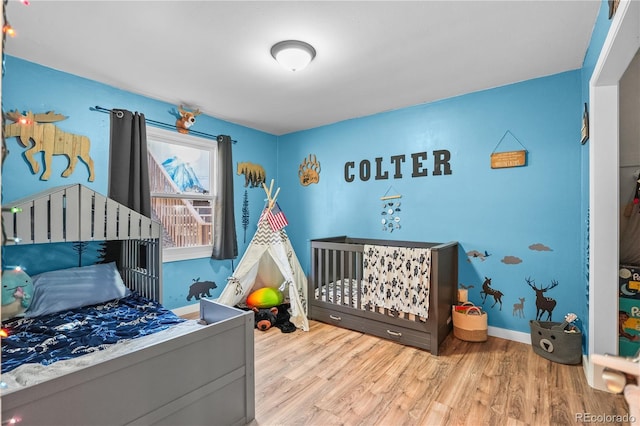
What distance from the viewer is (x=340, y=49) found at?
7.50 ft

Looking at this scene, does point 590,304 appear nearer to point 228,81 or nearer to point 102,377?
point 102,377

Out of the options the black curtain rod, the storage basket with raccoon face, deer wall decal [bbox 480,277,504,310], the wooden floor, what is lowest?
the wooden floor

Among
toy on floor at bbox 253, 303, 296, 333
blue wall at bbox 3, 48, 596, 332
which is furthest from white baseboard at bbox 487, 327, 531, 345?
toy on floor at bbox 253, 303, 296, 333

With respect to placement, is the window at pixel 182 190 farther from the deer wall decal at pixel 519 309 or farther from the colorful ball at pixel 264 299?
the deer wall decal at pixel 519 309

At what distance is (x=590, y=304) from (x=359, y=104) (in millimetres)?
2629

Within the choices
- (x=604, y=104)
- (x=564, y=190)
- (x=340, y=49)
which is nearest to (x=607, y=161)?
(x=604, y=104)

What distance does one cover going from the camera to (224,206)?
12.5 feet

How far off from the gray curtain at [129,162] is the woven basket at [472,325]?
315 cm

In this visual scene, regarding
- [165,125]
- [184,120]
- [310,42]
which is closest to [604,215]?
[310,42]

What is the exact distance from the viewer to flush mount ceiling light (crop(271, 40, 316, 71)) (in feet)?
7.19

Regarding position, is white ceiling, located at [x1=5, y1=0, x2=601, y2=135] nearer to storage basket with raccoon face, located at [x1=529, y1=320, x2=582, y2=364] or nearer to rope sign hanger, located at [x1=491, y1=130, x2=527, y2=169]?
rope sign hanger, located at [x1=491, y1=130, x2=527, y2=169]

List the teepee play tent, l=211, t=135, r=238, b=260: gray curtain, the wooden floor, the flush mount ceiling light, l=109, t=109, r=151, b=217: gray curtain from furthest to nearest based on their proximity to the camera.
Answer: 1. l=211, t=135, r=238, b=260: gray curtain
2. the teepee play tent
3. l=109, t=109, r=151, b=217: gray curtain
4. the flush mount ceiling light
5. the wooden floor

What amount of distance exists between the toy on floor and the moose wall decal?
2.19 meters

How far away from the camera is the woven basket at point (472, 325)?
9.12 feet
